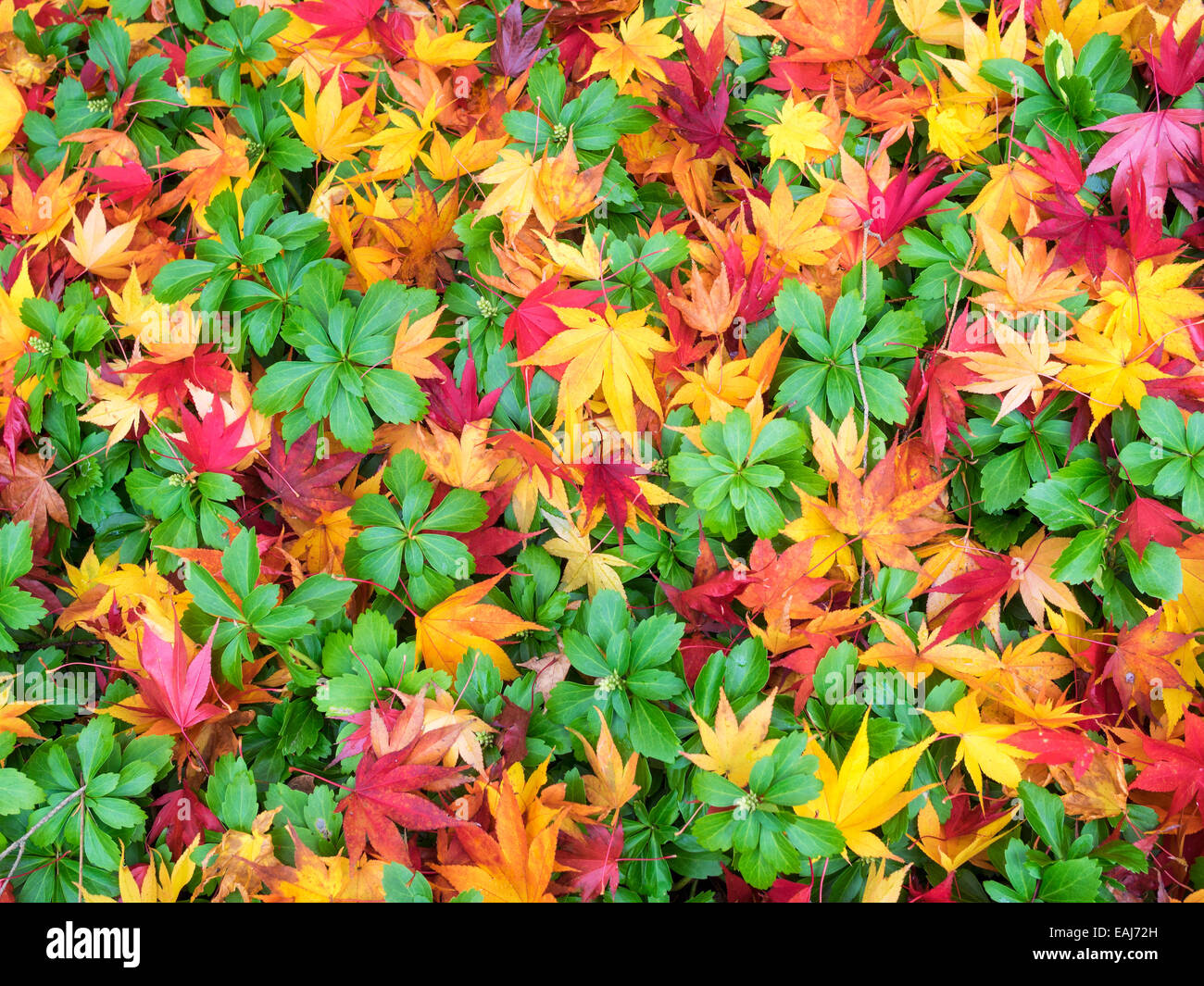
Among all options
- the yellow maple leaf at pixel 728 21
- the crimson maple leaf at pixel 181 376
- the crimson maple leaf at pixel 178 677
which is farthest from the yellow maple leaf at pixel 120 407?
the yellow maple leaf at pixel 728 21

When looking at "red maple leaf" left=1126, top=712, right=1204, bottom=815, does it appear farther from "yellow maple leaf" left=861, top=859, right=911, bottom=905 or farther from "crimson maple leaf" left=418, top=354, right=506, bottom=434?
"crimson maple leaf" left=418, top=354, right=506, bottom=434

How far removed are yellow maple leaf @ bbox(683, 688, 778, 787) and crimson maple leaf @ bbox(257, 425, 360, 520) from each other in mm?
594

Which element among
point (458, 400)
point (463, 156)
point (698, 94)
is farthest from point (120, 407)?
point (698, 94)

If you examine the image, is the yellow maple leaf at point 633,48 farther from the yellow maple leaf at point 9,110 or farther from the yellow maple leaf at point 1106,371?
the yellow maple leaf at point 9,110

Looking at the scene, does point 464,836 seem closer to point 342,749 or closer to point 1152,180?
point 342,749

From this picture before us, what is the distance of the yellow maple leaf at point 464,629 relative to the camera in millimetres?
1090

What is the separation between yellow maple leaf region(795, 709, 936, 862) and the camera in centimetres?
99

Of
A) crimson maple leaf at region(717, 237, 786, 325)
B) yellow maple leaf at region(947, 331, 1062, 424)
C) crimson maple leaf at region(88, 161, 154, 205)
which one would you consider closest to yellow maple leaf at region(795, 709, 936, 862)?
yellow maple leaf at region(947, 331, 1062, 424)

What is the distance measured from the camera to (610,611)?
3.51 ft

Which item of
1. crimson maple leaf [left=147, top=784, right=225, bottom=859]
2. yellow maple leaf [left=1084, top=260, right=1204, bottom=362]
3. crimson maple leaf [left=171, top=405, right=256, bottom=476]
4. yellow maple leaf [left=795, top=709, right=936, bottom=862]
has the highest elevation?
yellow maple leaf [left=1084, top=260, right=1204, bottom=362]

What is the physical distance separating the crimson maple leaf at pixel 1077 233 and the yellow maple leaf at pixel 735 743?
769 mm

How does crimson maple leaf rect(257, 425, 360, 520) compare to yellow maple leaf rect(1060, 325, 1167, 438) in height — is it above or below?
below

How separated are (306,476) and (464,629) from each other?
324 mm

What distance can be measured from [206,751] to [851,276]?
44.9 inches
